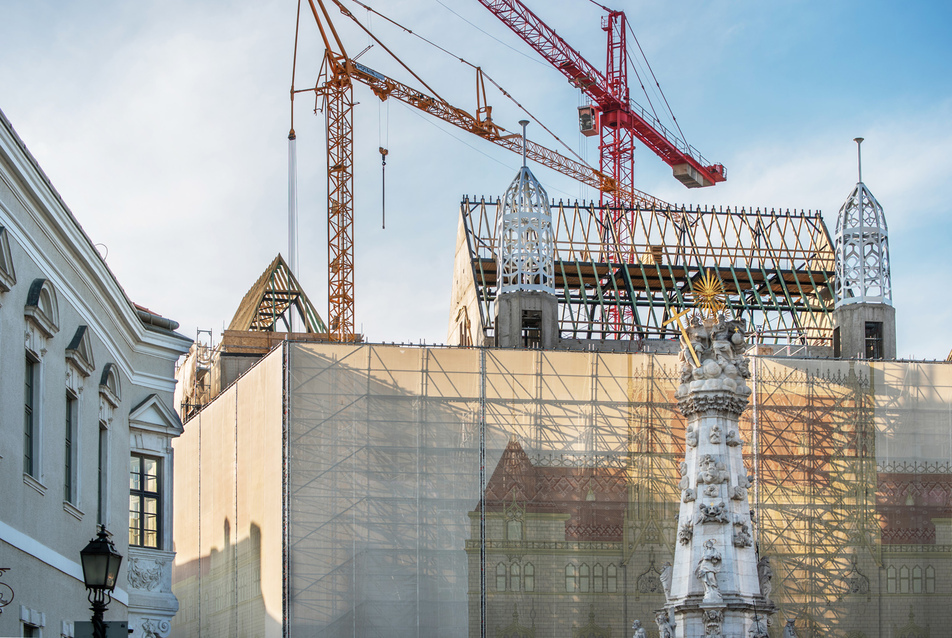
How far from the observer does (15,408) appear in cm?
2127

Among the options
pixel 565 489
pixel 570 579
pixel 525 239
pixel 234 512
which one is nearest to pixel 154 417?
pixel 565 489

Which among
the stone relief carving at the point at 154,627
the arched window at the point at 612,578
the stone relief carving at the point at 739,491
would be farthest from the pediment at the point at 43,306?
the arched window at the point at 612,578

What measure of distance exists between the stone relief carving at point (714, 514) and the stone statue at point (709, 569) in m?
0.49

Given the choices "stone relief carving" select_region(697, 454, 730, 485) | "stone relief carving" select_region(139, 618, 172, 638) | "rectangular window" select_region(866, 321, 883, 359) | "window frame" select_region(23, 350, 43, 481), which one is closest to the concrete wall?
"stone relief carving" select_region(697, 454, 730, 485)

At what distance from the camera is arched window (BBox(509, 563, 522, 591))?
166 ft

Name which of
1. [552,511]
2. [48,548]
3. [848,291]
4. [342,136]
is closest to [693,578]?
[552,511]

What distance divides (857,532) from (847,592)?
2.00 meters

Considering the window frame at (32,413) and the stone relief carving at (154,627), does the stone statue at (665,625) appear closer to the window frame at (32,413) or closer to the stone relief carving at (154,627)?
the stone relief carving at (154,627)

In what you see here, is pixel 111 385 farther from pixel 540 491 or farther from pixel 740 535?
pixel 540 491

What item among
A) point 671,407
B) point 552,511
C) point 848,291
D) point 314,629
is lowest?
point 314,629

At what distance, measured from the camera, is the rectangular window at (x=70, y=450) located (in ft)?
81.5

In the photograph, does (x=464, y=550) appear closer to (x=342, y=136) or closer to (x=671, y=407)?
(x=671, y=407)

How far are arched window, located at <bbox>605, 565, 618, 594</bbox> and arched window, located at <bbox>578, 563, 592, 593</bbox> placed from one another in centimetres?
60

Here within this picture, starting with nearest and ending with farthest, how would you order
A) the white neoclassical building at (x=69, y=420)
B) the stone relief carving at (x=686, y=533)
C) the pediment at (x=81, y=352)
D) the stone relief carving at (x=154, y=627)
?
the white neoclassical building at (x=69, y=420)
the pediment at (x=81, y=352)
the stone relief carving at (x=154, y=627)
the stone relief carving at (x=686, y=533)
